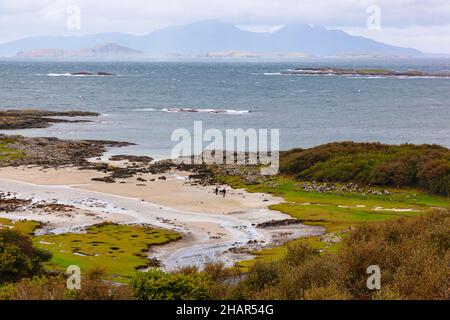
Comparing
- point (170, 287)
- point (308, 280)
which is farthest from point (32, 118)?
point (308, 280)

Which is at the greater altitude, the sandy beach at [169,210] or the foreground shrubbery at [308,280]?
the foreground shrubbery at [308,280]

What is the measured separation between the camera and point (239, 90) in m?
197

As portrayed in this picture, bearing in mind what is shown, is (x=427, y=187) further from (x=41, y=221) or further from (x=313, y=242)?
(x=41, y=221)

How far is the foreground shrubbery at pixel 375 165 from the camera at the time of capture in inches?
2494

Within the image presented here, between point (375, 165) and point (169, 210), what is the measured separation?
963 inches

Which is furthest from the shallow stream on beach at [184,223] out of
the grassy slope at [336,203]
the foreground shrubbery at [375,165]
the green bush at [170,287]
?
the foreground shrubbery at [375,165]

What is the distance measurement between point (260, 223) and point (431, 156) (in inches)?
1007

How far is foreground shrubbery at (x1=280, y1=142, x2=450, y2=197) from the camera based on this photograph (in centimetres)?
6334

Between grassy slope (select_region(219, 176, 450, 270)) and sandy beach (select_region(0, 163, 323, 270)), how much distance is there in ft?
5.93

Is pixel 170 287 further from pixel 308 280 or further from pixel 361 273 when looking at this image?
pixel 361 273

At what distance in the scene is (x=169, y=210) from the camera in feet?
184

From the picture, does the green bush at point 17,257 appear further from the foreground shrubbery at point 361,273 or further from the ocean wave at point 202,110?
the ocean wave at point 202,110

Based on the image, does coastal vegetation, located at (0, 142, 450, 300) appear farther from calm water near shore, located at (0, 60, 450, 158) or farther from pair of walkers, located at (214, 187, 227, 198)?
calm water near shore, located at (0, 60, 450, 158)

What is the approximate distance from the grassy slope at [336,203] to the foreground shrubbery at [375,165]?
61.1 inches
